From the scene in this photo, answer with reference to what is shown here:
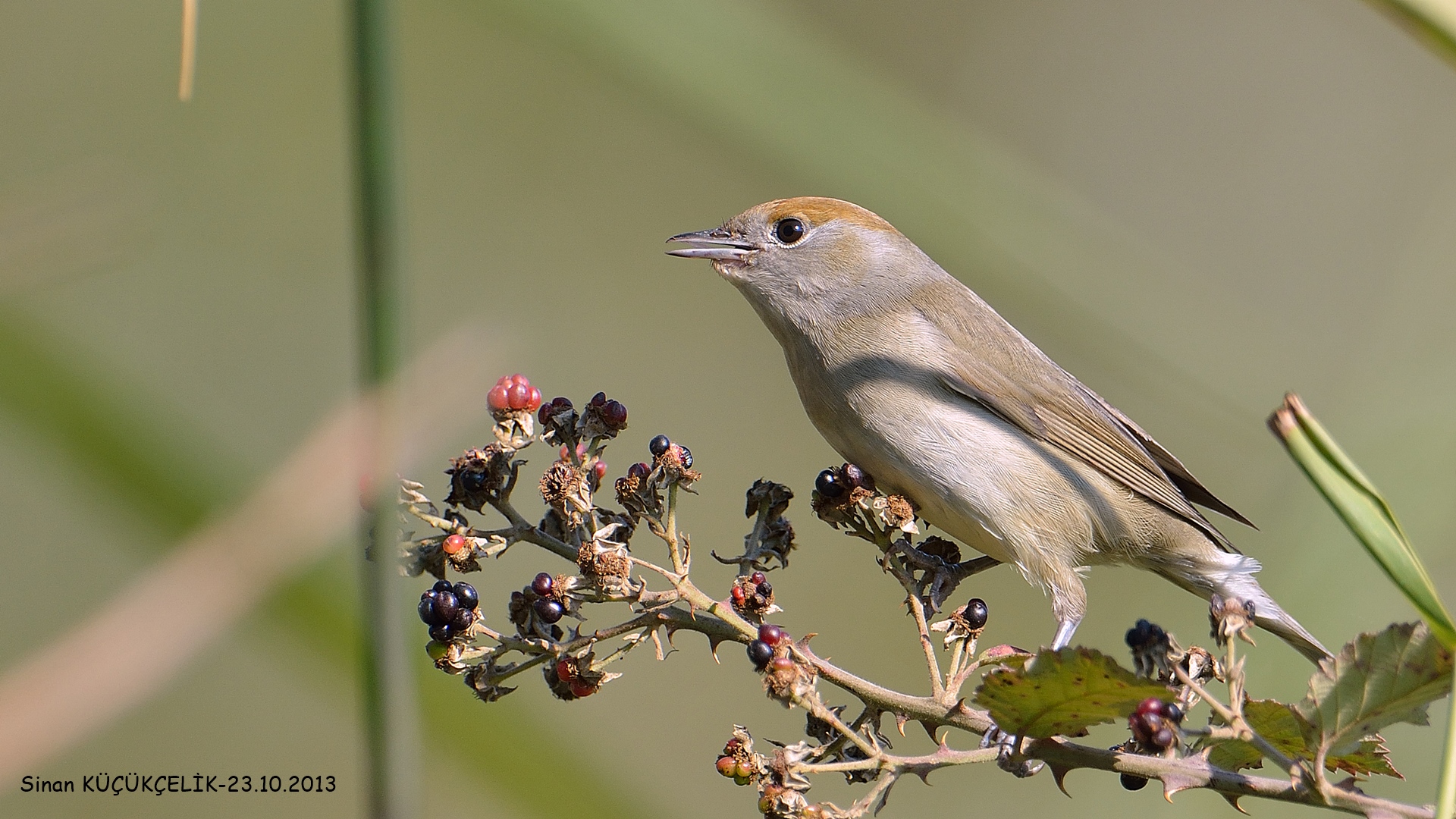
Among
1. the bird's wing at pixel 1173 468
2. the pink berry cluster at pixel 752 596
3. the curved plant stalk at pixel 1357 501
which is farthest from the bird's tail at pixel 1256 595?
the curved plant stalk at pixel 1357 501

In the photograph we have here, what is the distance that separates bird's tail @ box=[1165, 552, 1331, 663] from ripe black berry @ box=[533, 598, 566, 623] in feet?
6.05

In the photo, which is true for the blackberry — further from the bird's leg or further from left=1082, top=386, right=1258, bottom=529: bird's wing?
left=1082, top=386, right=1258, bottom=529: bird's wing

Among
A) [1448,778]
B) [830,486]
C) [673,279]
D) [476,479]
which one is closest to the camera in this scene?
[1448,778]

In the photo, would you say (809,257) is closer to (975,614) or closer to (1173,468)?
(1173,468)

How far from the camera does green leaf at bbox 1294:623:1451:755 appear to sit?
160cm

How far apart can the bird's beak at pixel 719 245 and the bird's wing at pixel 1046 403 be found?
0.62 metres

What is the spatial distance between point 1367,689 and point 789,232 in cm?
244

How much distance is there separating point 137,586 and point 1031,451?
8.11 ft

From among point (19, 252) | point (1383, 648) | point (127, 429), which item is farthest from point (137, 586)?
point (1383, 648)

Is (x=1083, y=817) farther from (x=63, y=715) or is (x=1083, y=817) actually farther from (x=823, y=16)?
(x=823, y=16)

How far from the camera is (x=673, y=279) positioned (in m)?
6.38

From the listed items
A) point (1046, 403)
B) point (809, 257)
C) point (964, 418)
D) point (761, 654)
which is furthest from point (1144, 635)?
point (809, 257)

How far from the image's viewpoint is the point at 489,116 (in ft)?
20.6

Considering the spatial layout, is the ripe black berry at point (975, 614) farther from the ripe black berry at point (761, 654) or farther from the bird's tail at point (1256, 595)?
the bird's tail at point (1256, 595)
